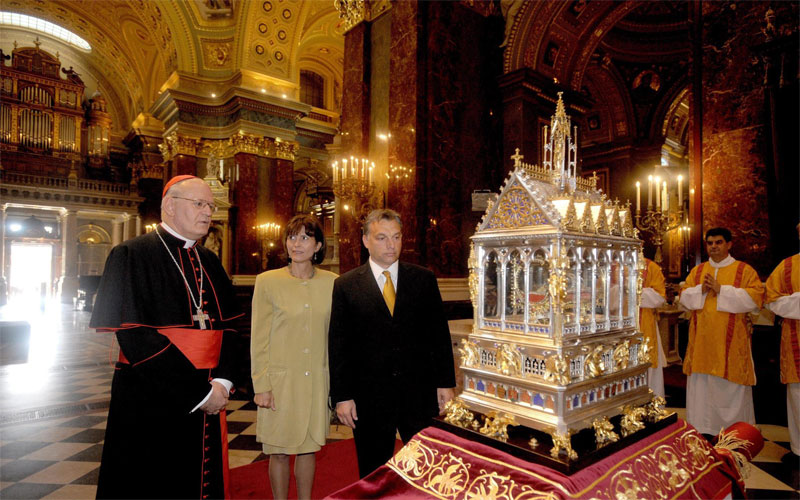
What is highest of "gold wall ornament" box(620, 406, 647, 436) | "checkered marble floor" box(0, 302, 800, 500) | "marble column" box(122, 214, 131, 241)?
"marble column" box(122, 214, 131, 241)

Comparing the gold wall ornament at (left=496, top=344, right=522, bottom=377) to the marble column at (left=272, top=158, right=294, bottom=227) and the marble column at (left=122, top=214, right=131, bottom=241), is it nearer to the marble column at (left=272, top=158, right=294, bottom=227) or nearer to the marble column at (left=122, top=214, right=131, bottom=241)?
the marble column at (left=272, top=158, right=294, bottom=227)

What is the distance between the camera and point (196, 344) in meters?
2.13

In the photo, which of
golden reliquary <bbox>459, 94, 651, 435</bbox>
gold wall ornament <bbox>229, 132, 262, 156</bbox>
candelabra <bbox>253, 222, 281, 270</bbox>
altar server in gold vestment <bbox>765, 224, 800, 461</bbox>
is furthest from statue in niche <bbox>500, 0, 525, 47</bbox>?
gold wall ornament <bbox>229, 132, 262, 156</bbox>

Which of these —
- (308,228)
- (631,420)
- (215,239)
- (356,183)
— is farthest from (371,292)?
(215,239)

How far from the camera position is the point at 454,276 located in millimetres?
6355

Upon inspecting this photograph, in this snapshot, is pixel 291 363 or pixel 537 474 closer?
pixel 537 474

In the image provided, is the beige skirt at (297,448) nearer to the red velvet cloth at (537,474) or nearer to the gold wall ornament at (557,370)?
the red velvet cloth at (537,474)

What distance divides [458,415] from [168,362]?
1360 mm

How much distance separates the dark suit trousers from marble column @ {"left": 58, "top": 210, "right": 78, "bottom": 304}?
2674 cm

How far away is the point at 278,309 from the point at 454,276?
4185 mm

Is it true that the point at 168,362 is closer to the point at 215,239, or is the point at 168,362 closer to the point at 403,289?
the point at 403,289

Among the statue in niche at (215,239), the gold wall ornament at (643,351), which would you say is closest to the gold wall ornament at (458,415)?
the gold wall ornament at (643,351)

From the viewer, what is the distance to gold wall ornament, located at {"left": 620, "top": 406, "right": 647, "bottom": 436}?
65.8 inches

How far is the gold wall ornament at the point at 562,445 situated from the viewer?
4.61 feet
